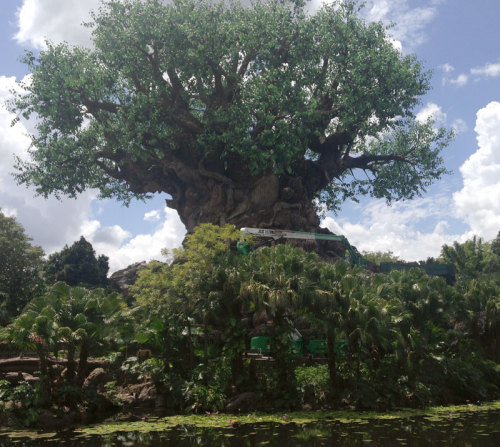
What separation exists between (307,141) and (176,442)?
86.3 ft

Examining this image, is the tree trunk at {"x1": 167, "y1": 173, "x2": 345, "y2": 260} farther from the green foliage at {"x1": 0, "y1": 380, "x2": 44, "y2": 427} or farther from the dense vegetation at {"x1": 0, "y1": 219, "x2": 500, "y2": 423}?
the green foliage at {"x1": 0, "y1": 380, "x2": 44, "y2": 427}

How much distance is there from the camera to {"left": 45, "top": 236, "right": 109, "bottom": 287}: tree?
43.0 metres

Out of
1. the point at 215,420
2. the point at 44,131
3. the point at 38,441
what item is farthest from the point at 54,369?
the point at 44,131

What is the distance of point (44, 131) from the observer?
38875 mm

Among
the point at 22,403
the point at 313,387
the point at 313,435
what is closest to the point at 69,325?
the point at 22,403

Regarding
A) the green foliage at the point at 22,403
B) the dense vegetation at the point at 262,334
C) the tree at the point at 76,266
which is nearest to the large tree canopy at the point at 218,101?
the tree at the point at 76,266

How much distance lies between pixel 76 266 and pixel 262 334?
2842cm

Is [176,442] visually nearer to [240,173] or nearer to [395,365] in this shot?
[395,365]

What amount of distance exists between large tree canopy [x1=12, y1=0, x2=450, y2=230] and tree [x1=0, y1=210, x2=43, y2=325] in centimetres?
Result: 533

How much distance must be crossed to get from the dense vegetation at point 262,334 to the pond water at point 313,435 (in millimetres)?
2765

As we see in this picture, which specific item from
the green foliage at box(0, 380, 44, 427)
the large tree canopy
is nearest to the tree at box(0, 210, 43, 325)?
the large tree canopy

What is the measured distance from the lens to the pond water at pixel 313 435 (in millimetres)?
12172

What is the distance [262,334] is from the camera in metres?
20.2

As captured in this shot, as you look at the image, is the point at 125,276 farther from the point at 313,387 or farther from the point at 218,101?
the point at 313,387
